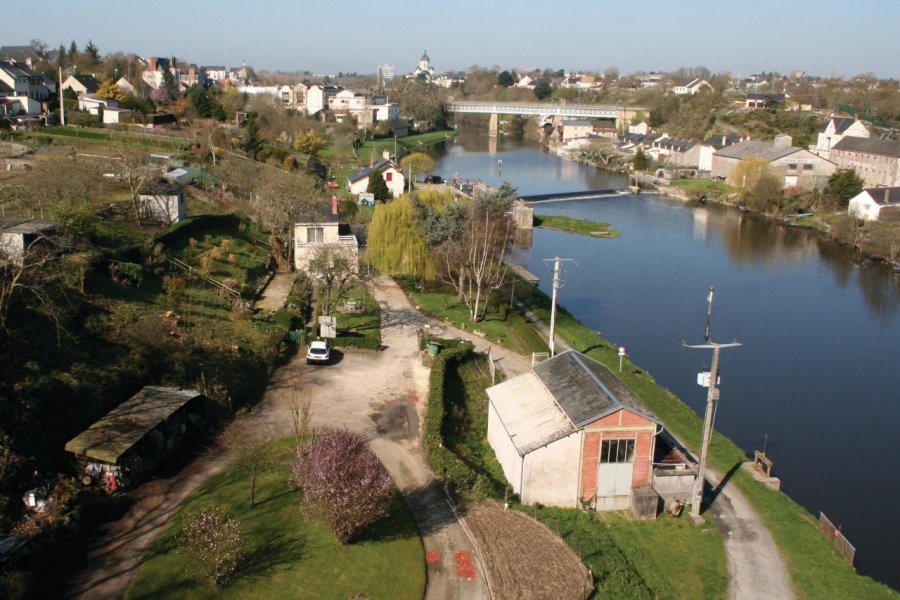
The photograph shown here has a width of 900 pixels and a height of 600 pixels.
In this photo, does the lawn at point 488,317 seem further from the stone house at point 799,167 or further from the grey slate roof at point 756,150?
the grey slate roof at point 756,150

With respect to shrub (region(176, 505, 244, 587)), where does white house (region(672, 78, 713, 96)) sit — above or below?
above

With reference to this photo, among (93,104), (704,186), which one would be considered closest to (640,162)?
(704,186)

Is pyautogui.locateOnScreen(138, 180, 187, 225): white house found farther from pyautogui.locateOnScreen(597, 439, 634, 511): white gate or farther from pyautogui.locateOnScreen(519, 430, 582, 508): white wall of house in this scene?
pyautogui.locateOnScreen(597, 439, 634, 511): white gate

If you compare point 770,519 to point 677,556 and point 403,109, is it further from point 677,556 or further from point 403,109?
point 403,109

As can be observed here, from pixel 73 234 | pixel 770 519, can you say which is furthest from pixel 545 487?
pixel 73 234

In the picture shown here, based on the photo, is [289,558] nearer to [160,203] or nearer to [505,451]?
[505,451]

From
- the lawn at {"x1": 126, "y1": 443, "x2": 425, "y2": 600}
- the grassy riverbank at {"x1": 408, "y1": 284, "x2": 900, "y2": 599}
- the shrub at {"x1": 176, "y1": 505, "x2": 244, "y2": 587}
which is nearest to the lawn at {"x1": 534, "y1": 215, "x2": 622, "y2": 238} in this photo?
the grassy riverbank at {"x1": 408, "y1": 284, "x2": 900, "y2": 599}

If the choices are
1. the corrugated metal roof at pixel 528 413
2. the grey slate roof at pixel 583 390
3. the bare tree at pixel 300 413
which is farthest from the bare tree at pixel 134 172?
the grey slate roof at pixel 583 390
